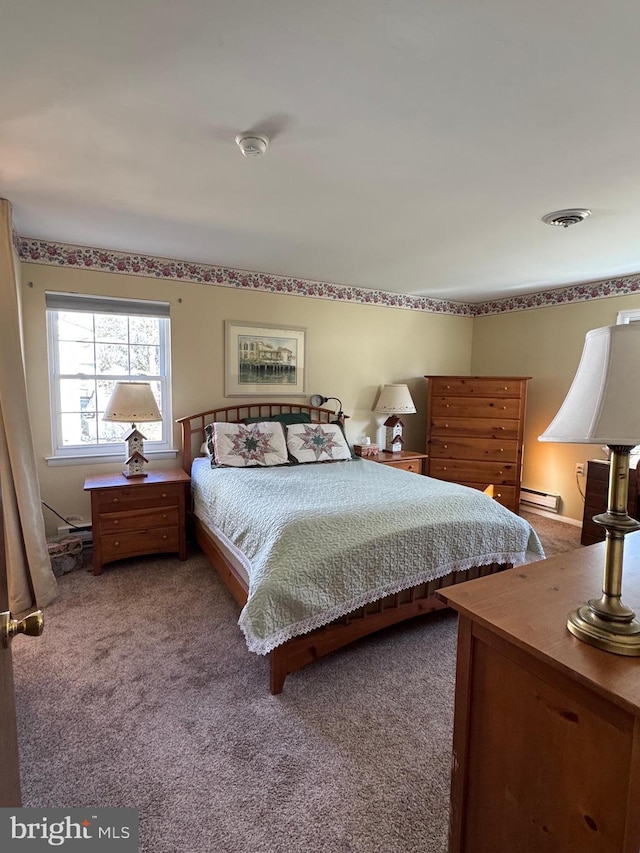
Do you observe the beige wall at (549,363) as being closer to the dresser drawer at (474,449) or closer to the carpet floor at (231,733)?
the dresser drawer at (474,449)

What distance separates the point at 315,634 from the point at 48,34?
232 cm

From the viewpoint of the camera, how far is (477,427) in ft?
14.5

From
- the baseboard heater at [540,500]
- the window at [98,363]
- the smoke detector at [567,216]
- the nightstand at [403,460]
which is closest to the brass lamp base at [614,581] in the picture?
the smoke detector at [567,216]

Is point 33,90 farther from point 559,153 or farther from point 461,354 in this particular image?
point 461,354

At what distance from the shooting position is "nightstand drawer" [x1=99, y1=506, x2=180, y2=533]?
9.77ft

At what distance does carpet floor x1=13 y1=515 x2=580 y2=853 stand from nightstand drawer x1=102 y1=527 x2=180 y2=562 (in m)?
0.50

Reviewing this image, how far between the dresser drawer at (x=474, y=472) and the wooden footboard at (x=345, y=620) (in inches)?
73.7

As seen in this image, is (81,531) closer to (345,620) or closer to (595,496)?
(345,620)

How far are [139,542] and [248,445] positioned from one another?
1055 millimetres

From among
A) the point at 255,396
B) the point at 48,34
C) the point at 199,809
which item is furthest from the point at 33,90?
the point at 255,396

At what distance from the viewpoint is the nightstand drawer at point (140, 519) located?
9.77 ft

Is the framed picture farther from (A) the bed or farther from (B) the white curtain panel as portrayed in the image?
(B) the white curtain panel

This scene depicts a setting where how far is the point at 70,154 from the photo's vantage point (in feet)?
6.07

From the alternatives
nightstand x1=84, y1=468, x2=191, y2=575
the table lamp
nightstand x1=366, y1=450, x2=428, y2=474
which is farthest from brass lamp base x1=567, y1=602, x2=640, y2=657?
nightstand x1=366, y1=450, x2=428, y2=474
